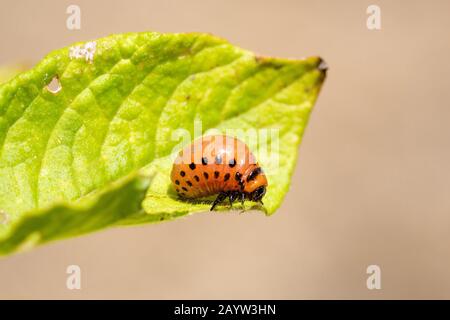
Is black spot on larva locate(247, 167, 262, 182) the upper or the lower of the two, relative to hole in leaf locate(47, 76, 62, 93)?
lower

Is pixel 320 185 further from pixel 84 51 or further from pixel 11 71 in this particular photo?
pixel 84 51

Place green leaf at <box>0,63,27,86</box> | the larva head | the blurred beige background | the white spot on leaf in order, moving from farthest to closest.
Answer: the blurred beige background → the larva head → green leaf at <box>0,63,27,86</box> → the white spot on leaf

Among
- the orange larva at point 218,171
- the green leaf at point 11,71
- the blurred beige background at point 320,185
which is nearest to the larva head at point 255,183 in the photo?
the orange larva at point 218,171

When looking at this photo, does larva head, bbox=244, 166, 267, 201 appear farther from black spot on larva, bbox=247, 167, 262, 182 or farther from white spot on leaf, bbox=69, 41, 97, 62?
white spot on leaf, bbox=69, 41, 97, 62

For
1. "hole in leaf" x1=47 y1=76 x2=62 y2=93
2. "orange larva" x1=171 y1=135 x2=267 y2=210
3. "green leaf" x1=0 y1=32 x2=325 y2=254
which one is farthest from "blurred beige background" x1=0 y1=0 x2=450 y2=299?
"hole in leaf" x1=47 y1=76 x2=62 y2=93

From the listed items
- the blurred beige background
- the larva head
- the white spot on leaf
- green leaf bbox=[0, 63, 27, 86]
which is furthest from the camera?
the blurred beige background

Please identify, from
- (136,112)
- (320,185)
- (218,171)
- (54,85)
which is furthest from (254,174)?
(320,185)
